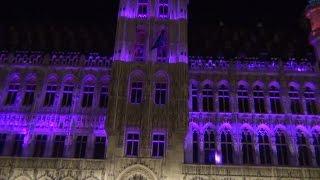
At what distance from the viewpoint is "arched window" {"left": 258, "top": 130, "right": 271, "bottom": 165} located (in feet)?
123

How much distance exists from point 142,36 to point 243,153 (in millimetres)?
14005

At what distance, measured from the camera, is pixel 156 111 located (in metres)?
37.8

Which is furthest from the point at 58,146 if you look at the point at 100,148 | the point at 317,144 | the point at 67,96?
the point at 317,144

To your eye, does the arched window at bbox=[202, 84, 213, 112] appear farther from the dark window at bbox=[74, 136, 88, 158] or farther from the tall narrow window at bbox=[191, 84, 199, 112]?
the dark window at bbox=[74, 136, 88, 158]

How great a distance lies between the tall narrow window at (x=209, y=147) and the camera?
123 feet

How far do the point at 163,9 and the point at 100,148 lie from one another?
1462 cm

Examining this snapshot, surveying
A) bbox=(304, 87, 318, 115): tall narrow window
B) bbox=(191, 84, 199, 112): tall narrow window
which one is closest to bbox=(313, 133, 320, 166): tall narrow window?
bbox=(304, 87, 318, 115): tall narrow window

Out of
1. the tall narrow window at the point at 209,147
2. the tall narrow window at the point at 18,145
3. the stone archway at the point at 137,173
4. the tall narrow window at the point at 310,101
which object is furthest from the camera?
the tall narrow window at the point at 310,101

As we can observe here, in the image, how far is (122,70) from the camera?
3931 cm

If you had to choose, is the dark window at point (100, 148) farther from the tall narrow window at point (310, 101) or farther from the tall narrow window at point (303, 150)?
the tall narrow window at point (310, 101)

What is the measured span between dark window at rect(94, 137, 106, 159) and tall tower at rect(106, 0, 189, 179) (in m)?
1.72

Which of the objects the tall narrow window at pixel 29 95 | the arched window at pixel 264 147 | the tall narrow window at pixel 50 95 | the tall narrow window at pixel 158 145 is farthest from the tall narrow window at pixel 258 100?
the tall narrow window at pixel 29 95

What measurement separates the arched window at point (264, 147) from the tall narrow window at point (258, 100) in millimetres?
2155

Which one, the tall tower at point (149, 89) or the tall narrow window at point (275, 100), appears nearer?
the tall tower at point (149, 89)
